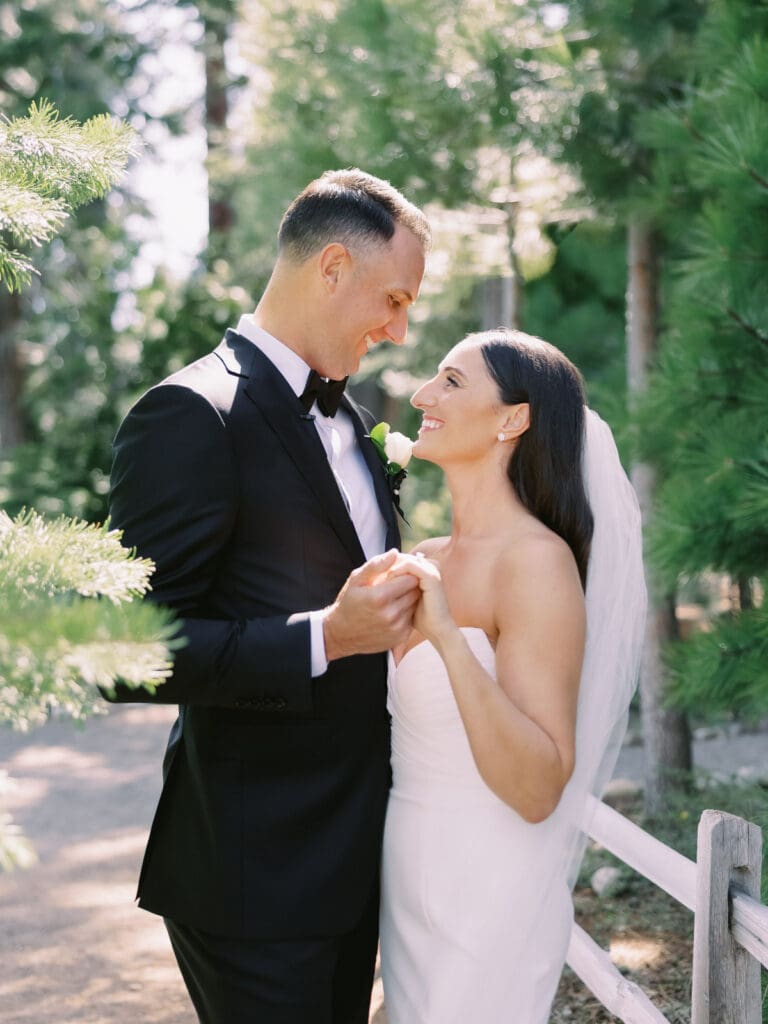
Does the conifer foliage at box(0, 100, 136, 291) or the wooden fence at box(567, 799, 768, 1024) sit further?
the wooden fence at box(567, 799, 768, 1024)

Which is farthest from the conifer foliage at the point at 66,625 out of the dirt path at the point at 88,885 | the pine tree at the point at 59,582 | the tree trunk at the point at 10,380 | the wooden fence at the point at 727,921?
the tree trunk at the point at 10,380

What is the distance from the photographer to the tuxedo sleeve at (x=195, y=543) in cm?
218

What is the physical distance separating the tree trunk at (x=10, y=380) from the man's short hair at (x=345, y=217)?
11313 millimetres

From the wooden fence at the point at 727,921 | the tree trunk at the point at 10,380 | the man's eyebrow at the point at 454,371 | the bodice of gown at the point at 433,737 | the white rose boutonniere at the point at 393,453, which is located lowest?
the wooden fence at the point at 727,921

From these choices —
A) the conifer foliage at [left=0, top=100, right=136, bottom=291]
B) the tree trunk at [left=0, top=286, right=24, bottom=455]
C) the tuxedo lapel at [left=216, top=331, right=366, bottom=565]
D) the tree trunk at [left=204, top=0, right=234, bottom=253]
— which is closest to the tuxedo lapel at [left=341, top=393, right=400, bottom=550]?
the tuxedo lapel at [left=216, top=331, right=366, bottom=565]

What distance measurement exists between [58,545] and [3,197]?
1.78 feet

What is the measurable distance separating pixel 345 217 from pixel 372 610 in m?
1.06

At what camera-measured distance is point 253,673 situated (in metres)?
2.19

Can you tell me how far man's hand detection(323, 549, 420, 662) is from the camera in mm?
2076

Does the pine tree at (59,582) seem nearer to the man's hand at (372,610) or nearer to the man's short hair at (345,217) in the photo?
the man's hand at (372,610)

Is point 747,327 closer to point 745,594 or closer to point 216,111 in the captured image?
point 745,594

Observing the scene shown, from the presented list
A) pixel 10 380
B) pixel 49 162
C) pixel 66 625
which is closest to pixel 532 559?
pixel 49 162

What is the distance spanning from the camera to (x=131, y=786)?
26.3ft

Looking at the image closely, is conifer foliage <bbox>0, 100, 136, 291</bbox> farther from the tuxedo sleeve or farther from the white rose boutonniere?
the white rose boutonniere
